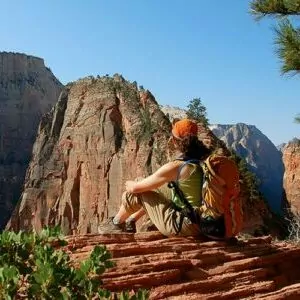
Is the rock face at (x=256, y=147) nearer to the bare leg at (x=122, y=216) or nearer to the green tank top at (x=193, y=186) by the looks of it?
the bare leg at (x=122, y=216)

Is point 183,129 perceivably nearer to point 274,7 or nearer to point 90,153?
point 274,7

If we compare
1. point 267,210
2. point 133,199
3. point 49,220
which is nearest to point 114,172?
point 49,220

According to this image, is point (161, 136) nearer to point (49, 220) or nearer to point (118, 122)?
point (118, 122)

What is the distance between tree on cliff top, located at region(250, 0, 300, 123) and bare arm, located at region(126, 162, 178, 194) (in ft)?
8.80

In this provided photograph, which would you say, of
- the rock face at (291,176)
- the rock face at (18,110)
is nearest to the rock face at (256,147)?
the rock face at (18,110)

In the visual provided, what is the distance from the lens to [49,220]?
38094 mm

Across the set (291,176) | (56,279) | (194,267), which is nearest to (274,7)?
(194,267)

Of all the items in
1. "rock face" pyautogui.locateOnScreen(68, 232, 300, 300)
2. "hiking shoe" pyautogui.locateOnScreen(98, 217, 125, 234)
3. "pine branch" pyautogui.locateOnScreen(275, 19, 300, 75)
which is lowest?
"rock face" pyautogui.locateOnScreen(68, 232, 300, 300)

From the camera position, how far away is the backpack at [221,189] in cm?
550

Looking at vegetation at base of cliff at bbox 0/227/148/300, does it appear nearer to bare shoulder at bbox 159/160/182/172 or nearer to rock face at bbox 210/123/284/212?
bare shoulder at bbox 159/160/182/172

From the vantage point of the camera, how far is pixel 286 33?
7.59 meters

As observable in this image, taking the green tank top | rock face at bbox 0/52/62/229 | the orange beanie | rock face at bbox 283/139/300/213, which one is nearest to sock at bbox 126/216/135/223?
the green tank top

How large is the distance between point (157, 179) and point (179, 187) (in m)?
0.23

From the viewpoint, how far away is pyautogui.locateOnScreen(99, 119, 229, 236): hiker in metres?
5.67
